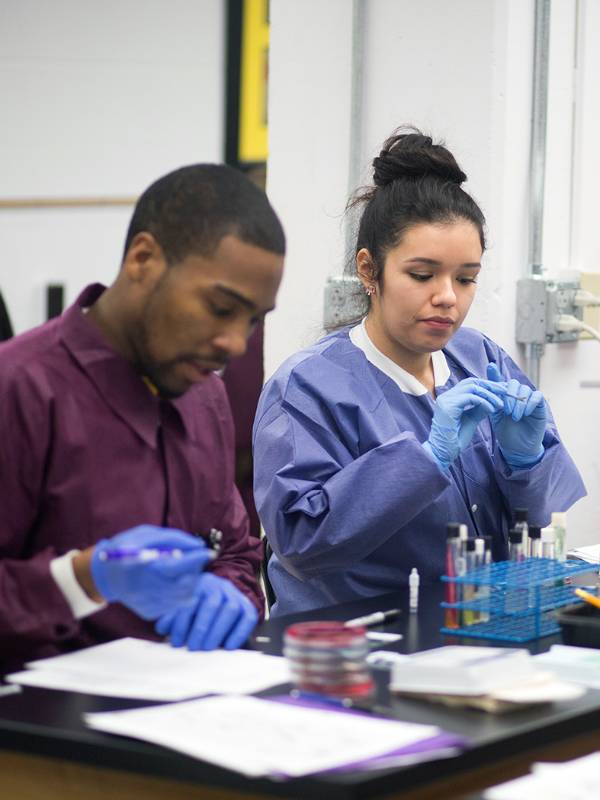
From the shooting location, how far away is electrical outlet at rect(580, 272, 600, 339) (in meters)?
3.02

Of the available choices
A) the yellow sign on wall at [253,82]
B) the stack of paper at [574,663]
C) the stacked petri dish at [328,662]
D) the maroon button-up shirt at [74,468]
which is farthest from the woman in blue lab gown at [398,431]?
the yellow sign on wall at [253,82]

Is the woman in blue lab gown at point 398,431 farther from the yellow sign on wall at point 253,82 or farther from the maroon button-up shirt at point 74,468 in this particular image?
the yellow sign on wall at point 253,82

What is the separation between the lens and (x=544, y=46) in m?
2.84

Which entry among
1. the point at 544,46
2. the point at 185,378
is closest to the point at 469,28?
the point at 544,46

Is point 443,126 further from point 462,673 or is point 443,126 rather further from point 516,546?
point 462,673

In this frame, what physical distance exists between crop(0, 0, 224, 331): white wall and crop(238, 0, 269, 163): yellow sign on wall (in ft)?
0.23

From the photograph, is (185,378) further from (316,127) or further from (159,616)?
(316,127)

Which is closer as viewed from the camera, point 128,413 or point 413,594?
point 128,413

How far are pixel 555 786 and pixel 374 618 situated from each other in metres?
0.61

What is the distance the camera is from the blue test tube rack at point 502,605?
160 centimetres

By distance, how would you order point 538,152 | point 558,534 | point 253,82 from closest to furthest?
point 558,534 < point 538,152 < point 253,82

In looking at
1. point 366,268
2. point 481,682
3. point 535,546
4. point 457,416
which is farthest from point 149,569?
point 366,268

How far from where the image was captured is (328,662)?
4.10 ft

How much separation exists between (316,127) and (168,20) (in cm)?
111
